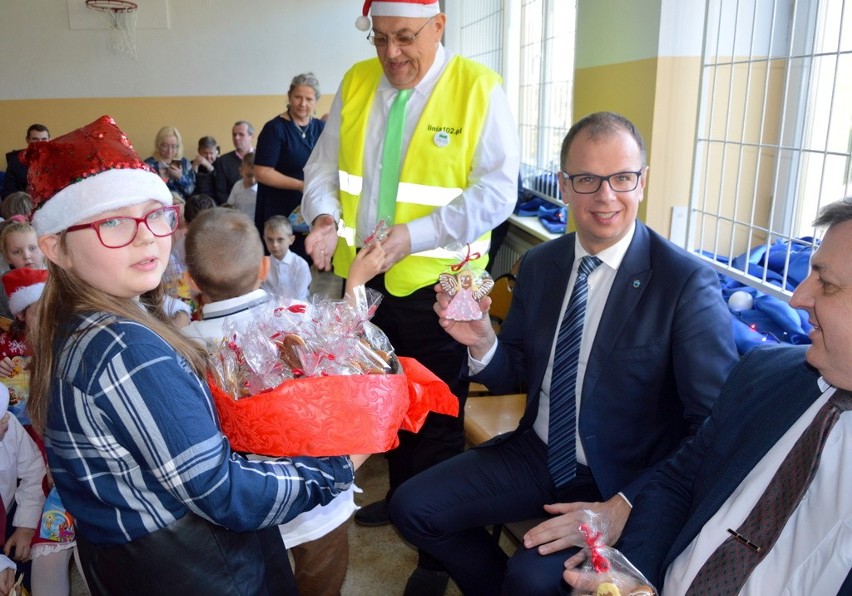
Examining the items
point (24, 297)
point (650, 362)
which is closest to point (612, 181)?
point (650, 362)

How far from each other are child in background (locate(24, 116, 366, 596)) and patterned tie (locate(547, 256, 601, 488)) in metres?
0.91

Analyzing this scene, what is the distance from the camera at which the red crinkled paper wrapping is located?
1288mm

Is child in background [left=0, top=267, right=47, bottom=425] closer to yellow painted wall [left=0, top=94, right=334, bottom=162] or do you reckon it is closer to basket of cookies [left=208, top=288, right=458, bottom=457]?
basket of cookies [left=208, top=288, right=458, bottom=457]

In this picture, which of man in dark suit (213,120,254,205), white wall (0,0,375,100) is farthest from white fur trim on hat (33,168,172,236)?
white wall (0,0,375,100)

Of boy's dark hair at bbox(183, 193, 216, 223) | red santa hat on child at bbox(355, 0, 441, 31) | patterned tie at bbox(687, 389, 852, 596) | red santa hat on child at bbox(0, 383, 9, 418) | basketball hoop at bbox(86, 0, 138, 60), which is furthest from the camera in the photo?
basketball hoop at bbox(86, 0, 138, 60)

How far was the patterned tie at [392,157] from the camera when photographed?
272cm

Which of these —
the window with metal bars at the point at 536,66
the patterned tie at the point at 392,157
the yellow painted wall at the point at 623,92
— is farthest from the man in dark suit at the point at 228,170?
the patterned tie at the point at 392,157

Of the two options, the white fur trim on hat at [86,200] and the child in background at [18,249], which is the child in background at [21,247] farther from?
the white fur trim on hat at [86,200]

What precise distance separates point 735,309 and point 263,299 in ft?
6.01

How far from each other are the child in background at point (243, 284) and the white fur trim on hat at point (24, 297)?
162 cm

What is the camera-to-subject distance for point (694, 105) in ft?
9.87

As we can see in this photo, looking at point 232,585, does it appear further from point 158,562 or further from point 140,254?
point 140,254

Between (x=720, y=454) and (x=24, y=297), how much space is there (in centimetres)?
325

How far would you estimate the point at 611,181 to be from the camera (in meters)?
1.96
